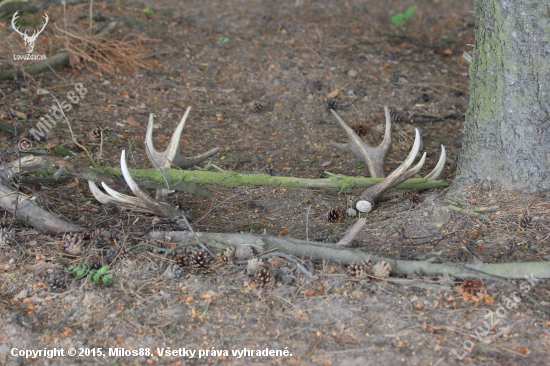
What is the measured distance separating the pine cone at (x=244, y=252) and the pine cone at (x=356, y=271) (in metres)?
0.55

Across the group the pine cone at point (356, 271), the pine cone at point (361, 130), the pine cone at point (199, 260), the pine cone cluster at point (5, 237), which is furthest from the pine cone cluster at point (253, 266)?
the pine cone at point (361, 130)

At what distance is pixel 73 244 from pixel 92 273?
253 mm

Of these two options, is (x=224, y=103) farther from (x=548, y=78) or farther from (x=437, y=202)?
(x=548, y=78)

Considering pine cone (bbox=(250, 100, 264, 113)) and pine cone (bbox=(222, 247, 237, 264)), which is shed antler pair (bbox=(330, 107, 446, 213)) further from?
pine cone (bbox=(250, 100, 264, 113))

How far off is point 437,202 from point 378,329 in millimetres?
1252

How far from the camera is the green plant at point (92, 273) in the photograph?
3.00 m

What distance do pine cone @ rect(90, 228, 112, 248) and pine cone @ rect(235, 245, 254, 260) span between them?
729 millimetres

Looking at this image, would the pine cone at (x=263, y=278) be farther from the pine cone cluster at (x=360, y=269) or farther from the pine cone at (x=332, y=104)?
the pine cone at (x=332, y=104)

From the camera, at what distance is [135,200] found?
3428 mm

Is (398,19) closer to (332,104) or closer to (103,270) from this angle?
(332,104)

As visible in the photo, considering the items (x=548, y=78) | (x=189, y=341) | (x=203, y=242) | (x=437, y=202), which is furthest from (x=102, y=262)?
(x=548, y=78)

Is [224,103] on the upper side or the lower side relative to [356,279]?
lower

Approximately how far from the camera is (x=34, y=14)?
20.1ft

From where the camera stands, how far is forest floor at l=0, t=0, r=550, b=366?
2668mm
